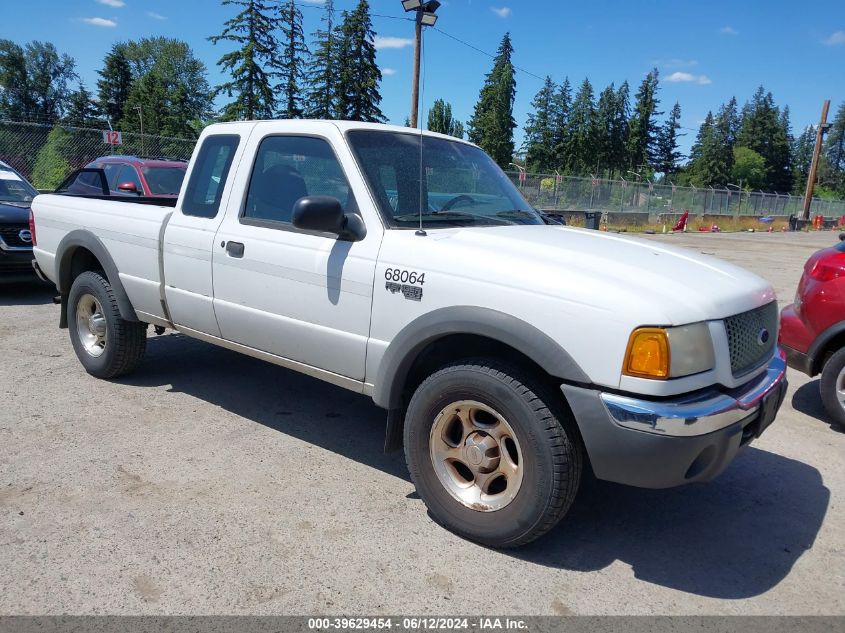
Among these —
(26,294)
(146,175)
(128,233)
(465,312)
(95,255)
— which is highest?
(146,175)

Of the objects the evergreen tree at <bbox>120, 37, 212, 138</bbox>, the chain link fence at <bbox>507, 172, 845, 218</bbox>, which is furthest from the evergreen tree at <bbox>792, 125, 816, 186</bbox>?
the evergreen tree at <bbox>120, 37, 212, 138</bbox>

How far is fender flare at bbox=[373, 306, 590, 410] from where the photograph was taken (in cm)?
274

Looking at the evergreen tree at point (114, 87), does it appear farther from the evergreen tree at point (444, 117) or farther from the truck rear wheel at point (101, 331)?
the truck rear wheel at point (101, 331)

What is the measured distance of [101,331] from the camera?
5.23 m

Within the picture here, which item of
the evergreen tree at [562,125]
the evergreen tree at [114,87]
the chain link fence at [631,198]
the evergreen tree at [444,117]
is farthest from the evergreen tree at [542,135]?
the evergreen tree at [444,117]

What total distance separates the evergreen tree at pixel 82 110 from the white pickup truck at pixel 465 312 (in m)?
80.1

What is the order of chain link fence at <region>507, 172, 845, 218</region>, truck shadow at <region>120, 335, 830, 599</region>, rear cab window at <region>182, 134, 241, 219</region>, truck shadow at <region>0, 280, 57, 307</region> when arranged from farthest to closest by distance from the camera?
1. chain link fence at <region>507, 172, 845, 218</region>
2. truck shadow at <region>0, 280, 57, 307</region>
3. rear cab window at <region>182, 134, 241, 219</region>
4. truck shadow at <region>120, 335, 830, 599</region>

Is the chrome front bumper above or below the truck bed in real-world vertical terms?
below

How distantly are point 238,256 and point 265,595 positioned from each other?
79.8 inches

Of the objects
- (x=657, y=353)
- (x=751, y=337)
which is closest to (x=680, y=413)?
(x=657, y=353)

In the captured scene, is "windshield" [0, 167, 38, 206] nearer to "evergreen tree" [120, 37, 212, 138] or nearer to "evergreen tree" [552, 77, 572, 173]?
"evergreen tree" [120, 37, 212, 138]

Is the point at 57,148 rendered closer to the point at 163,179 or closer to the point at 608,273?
the point at 163,179

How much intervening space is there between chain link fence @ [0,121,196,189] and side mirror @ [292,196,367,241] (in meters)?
16.4

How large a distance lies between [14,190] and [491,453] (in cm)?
915
